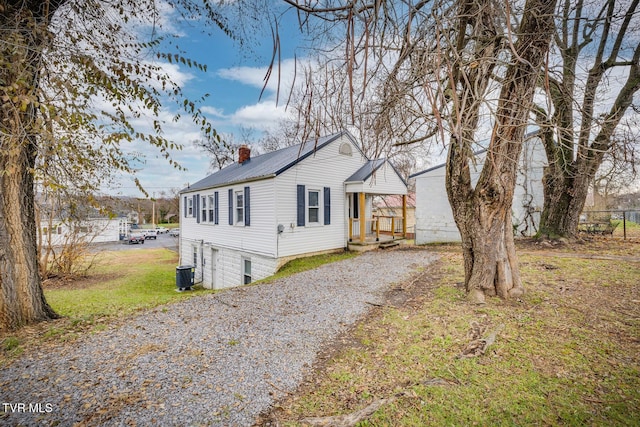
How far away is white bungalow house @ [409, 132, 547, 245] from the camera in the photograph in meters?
11.2

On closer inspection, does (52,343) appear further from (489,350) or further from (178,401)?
(489,350)

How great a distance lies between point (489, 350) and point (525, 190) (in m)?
10.3

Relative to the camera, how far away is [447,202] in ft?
41.9

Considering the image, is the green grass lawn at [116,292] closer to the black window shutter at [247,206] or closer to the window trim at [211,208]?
the black window shutter at [247,206]

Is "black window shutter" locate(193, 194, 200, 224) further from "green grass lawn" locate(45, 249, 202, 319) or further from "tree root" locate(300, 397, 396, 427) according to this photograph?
"tree root" locate(300, 397, 396, 427)

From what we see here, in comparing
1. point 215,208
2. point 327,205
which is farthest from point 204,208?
point 327,205

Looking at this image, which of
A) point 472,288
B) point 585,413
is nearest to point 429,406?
point 585,413

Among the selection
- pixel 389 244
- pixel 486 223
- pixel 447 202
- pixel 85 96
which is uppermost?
pixel 85 96

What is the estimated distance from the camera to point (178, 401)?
2678 mm

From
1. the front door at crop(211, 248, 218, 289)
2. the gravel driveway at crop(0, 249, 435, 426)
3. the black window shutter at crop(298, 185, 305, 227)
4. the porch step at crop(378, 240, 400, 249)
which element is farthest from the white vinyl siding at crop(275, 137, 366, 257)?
the front door at crop(211, 248, 218, 289)

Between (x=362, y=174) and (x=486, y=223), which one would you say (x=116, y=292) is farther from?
A: (x=486, y=223)

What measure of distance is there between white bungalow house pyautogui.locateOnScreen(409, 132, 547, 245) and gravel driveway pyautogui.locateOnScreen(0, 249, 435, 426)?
28.1 ft

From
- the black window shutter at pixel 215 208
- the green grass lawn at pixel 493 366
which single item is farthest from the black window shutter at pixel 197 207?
the green grass lawn at pixel 493 366

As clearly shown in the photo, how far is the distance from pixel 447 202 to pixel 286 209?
23.7 ft
